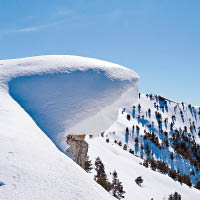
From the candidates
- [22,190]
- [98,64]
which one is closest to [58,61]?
[98,64]

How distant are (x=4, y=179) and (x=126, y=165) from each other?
37.4m

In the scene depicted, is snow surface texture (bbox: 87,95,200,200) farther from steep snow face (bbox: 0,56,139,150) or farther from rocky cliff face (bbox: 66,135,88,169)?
steep snow face (bbox: 0,56,139,150)

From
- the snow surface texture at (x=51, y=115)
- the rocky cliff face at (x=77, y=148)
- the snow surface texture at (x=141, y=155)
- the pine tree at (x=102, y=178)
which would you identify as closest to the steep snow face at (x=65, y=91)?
the snow surface texture at (x=51, y=115)

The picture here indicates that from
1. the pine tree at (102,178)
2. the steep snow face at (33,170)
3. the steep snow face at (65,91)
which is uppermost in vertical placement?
the steep snow face at (65,91)

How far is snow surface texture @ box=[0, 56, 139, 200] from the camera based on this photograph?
11.1 feet

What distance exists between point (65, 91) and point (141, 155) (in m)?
71.5

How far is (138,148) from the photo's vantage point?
77.5 metres

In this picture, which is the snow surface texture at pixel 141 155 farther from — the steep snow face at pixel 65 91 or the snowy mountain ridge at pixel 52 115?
the snowy mountain ridge at pixel 52 115

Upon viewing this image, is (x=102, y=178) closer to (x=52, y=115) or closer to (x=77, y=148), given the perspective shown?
(x=77, y=148)

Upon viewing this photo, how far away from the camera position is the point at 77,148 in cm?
881

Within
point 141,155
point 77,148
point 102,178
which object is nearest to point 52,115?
point 77,148

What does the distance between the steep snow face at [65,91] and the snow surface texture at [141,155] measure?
18805mm

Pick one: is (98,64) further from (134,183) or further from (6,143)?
(134,183)

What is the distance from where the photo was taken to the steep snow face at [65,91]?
5.63 m
